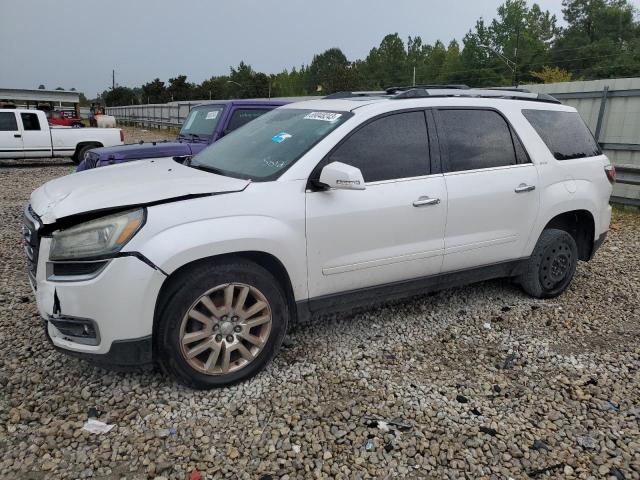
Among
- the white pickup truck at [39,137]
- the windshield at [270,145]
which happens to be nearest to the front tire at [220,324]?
the windshield at [270,145]

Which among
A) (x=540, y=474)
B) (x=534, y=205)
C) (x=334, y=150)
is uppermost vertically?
(x=334, y=150)

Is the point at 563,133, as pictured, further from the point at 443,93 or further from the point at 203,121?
the point at 203,121

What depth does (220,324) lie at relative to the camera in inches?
116

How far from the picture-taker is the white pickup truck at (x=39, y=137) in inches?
563

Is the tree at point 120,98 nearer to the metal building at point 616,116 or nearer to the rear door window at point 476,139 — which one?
the metal building at point 616,116

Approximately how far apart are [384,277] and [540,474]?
1518 mm

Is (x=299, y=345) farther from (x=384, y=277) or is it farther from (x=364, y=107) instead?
(x=364, y=107)

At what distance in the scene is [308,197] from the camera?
314cm

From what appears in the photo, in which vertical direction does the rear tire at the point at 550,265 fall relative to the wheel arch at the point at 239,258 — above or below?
below

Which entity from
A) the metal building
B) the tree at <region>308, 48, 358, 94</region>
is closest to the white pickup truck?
the metal building

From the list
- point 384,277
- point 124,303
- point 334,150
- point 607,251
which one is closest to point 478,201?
point 384,277

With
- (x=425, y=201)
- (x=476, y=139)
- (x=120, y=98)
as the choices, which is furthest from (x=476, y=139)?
(x=120, y=98)

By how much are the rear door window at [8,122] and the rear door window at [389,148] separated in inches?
566

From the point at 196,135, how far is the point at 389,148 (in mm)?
5057
